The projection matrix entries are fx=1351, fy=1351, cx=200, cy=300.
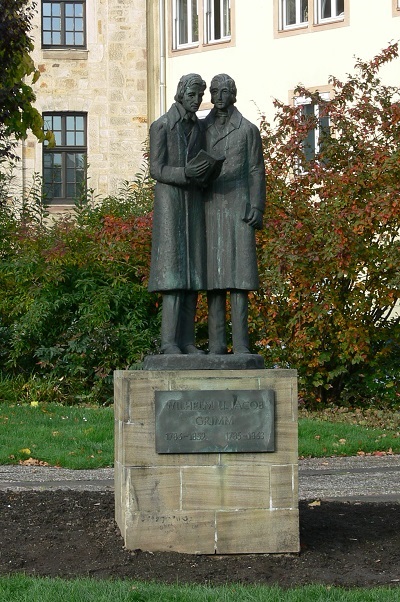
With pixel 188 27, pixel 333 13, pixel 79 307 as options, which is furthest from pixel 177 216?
pixel 188 27

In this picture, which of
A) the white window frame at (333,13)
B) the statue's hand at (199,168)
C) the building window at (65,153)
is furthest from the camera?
the building window at (65,153)

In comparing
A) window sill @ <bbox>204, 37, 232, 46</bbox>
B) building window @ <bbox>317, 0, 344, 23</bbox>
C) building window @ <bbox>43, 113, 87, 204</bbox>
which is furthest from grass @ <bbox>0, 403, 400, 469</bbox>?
building window @ <bbox>43, 113, 87, 204</bbox>

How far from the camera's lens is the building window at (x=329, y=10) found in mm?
27406

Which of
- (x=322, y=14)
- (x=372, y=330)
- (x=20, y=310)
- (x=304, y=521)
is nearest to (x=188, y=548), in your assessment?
(x=304, y=521)

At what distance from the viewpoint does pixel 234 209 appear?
905 cm

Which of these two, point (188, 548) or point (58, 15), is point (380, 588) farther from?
point (58, 15)

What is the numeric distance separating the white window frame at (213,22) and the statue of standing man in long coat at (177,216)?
2070 cm

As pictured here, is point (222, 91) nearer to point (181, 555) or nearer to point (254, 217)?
point (254, 217)

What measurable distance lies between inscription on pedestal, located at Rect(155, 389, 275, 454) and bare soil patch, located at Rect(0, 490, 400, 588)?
28.1 inches

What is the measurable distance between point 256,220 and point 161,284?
2.51 feet

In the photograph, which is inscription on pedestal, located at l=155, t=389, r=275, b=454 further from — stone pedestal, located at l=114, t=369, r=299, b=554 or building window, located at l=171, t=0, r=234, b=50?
building window, located at l=171, t=0, r=234, b=50

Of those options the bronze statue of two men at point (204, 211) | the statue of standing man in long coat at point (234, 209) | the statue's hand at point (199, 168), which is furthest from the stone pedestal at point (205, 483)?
the statue's hand at point (199, 168)

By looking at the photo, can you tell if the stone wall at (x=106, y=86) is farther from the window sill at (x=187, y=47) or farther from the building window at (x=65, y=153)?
the window sill at (x=187, y=47)

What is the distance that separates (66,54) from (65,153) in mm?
2284
